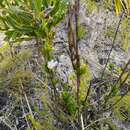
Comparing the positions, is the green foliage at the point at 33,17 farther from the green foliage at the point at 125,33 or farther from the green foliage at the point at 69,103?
the green foliage at the point at 125,33

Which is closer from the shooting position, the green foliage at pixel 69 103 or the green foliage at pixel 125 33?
the green foliage at pixel 69 103

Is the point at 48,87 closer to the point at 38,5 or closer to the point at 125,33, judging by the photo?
the point at 38,5

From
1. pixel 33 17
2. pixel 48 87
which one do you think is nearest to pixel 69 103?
pixel 48 87

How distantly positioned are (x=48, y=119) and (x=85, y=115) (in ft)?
0.59

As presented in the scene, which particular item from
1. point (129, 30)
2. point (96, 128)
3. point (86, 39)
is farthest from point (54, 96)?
point (129, 30)

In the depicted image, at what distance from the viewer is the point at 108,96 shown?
1986 millimetres

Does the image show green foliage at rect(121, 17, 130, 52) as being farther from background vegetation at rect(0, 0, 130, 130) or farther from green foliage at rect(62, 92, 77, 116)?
green foliage at rect(62, 92, 77, 116)

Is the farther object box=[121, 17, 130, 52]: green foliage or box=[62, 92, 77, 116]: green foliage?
box=[121, 17, 130, 52]: green foliage

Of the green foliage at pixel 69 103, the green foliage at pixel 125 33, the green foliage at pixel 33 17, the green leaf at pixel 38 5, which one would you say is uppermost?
the green leaf at pixel 38 5

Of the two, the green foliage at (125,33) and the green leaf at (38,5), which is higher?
the green leaf at (38,5)

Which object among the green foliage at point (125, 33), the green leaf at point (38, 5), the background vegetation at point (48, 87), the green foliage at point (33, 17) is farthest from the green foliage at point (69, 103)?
the green foliage at point (125, 33)

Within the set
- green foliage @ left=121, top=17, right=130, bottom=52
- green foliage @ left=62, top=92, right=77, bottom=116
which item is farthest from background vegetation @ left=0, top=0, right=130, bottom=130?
green foliage @ left=121, top=17, right=130, bottom=52

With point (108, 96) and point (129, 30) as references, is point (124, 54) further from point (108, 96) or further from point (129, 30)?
point (108, 96)

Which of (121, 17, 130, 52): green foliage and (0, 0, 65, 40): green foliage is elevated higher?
(0, 0, 65, 40): green foliage
